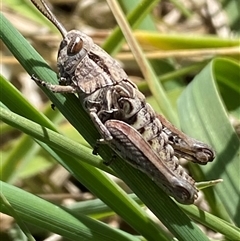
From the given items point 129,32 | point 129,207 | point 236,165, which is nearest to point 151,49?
point 129,32

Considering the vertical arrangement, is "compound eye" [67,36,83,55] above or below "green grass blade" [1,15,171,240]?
above

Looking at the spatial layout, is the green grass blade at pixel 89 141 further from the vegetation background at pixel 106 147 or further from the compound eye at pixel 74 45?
the compound eye at pixel 74 45

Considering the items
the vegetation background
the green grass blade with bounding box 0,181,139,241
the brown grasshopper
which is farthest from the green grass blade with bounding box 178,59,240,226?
the green grass blade with bounding box 0,181,139,241

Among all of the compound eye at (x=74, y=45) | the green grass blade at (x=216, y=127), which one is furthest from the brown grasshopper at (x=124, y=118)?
the green grass blade at (x=216, y=127)

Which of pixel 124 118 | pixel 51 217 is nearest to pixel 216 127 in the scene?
pixel 124 118

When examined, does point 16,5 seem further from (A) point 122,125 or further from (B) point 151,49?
(A) point 122,125

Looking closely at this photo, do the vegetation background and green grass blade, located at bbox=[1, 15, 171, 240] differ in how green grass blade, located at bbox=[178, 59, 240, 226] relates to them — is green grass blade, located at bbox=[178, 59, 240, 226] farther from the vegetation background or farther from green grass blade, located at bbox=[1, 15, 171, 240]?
green grass blade, located at bbox=[1, 15, 171, 240]

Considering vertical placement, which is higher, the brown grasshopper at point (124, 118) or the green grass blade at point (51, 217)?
the brown grasshopper at point (124, 118)
